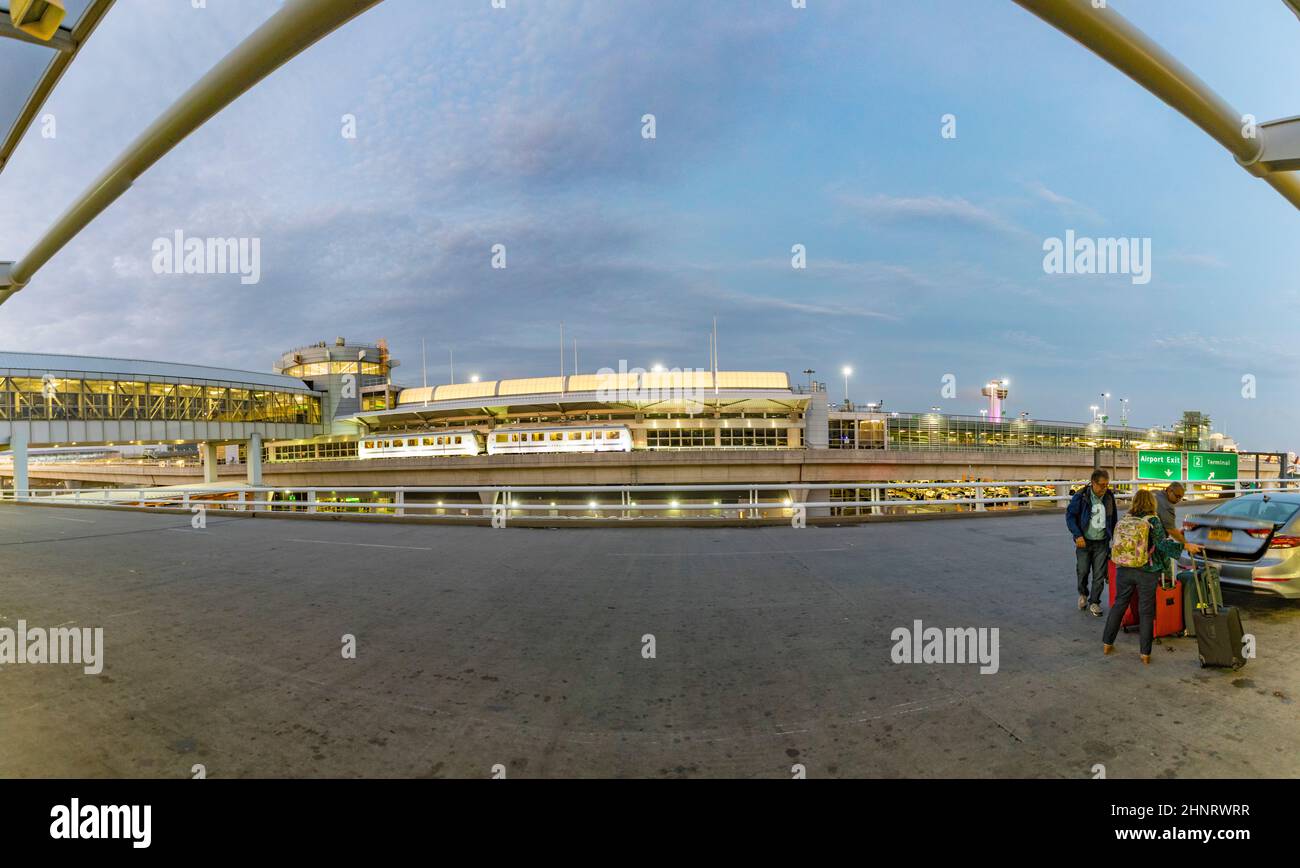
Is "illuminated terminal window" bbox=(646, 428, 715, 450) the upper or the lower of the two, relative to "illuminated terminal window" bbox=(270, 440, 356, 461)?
upper

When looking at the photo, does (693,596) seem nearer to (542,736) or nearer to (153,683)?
(542,736)

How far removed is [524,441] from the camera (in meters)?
45.2

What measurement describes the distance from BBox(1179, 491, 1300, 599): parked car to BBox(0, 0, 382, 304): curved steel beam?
1029 cm

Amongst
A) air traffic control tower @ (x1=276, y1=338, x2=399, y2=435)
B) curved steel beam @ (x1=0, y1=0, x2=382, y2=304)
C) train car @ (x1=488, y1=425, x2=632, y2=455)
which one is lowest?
train car @ (x1=488, y1=425, x2=632, y2=455)

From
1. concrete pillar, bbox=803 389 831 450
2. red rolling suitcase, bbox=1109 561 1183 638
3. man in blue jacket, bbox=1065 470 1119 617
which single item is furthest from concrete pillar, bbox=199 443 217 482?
red rolling suitcase, bbox=1109 561 1183 638

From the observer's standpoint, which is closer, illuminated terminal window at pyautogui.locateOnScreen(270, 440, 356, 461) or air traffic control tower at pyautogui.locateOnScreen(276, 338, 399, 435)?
illuminated terminal window at pyautogui.locateOnScreen(270, 440, 356, 461)

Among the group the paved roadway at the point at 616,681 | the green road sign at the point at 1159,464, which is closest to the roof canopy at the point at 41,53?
the paved roadway at the point at 616,681

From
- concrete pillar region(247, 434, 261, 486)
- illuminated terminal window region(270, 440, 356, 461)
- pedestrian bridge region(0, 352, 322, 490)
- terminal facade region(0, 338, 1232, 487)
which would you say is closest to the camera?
pedestrian bridge region(0, 352, 322, 490)

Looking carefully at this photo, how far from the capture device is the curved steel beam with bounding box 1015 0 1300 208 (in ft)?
8.69

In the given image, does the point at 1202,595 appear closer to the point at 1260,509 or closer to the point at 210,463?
the point at 1260,509

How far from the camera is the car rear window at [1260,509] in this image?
622 centimetres

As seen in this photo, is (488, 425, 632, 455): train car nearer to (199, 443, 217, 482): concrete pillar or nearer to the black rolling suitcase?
(199, 443, 217, 482): concrete pillar
